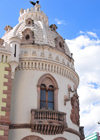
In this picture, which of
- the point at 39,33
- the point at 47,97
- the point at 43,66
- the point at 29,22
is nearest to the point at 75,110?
the point at 47,97

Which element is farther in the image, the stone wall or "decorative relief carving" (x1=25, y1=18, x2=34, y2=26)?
"decorative relief carving" (x1=25, y1=18, x2=34, y2=26)

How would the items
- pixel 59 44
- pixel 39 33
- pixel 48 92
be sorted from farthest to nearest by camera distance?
pixel 59 44
pixel 39 33
pixel 48 92

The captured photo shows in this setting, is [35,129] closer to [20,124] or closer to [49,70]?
[20,124]

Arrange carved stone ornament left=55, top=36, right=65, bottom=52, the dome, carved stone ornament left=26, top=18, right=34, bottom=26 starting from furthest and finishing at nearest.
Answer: carved stone ornament left=26, top=18, right=34, bottom=26 < carved stone ornament left=55, top=36, right=65, bottom=52 < the dome

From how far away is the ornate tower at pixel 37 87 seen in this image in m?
22.4

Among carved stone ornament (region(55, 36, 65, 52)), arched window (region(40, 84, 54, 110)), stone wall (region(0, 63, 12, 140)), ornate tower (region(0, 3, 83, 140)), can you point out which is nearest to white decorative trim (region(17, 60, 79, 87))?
ornate tower (region(0, 3, 83, 140))

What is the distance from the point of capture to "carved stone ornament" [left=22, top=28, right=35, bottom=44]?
88.1 ft

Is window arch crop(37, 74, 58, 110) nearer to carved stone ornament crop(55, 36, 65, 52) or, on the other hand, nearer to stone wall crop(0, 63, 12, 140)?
stone wall crop(0, 63, 12, 140)

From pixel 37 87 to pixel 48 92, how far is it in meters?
1.28

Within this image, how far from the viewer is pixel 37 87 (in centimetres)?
2434

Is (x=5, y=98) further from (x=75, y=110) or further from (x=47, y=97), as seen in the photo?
(x=75, y=110)

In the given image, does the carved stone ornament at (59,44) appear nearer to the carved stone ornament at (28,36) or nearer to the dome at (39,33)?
the dome at (39,33)

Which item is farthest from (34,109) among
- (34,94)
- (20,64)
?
(20,64)

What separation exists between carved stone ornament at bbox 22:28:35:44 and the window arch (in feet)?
14.0
